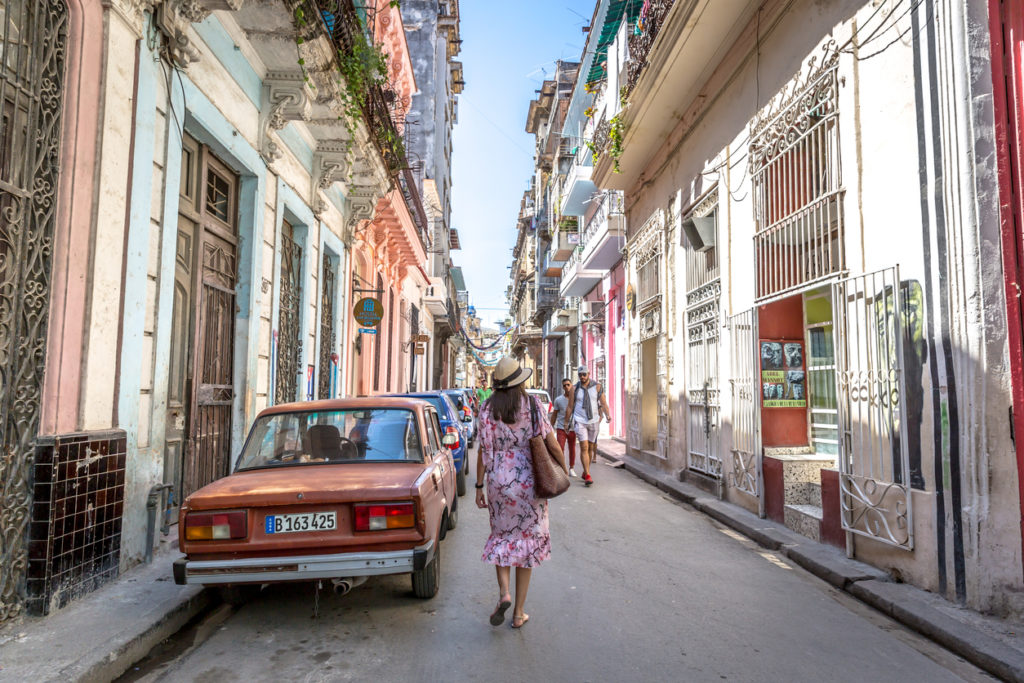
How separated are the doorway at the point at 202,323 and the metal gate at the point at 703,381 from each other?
20.6ft

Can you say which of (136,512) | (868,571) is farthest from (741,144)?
(136,512)

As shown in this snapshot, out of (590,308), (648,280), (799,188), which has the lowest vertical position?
(799,188)

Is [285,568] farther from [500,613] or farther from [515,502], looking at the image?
[515,502]

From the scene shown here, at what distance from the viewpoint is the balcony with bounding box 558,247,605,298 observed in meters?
23.6

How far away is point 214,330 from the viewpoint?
26.0ft

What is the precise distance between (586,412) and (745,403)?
3231 millimetres

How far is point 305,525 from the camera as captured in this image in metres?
4.12

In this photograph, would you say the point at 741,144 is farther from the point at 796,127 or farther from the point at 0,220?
the point at 0,220

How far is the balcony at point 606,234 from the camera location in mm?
17984

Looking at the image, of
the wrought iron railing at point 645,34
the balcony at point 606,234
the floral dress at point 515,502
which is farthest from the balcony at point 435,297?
the floral dress at point 515,502

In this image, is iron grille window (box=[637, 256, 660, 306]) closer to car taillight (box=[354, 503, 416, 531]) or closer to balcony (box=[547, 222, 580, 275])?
car taillight (box=[354, 503, 416, 531])

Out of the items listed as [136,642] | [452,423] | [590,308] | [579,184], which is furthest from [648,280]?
[590,308]

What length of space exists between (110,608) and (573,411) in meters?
7.68

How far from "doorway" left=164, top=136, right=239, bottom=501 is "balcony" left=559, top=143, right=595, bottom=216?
14009 millimetres
